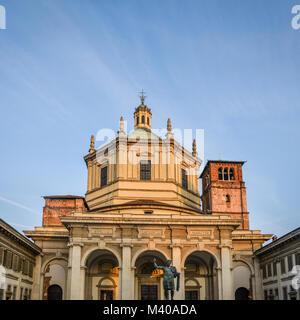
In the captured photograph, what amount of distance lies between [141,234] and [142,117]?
18986 millimetres

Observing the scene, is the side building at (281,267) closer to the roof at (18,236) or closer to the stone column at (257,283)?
the stone column at (257,283)

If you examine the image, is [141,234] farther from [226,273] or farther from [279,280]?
[279,280]

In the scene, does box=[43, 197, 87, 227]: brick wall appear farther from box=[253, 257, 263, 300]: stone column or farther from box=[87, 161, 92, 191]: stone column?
box=[253, 257, 263, 300]: stone column

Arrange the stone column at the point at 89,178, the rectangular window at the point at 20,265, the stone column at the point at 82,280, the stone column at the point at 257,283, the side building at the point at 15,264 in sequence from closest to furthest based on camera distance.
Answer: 1. the side building at the point at 15,264
2. the rectangular window at the point at 20,265
3. the stone column at the point at 82,280
4. the stone column at the point at 257,283
5. the stone column at the point at 89,178

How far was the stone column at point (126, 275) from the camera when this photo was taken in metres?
32.5

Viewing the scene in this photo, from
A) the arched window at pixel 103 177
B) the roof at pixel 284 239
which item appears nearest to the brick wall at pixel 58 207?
the arched window at pixel 103 177

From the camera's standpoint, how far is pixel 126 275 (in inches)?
1307

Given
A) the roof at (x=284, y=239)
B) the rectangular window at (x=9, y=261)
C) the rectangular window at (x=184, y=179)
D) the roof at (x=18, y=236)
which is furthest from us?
the rectangular window at (x=184, y=179)

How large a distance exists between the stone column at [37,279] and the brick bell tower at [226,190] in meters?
20.0

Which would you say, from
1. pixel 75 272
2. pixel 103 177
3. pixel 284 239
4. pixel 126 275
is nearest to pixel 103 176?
pixel 103 177

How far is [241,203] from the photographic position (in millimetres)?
49250

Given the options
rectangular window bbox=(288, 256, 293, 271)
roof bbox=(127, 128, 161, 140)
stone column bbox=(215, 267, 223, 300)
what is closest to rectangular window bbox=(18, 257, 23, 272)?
stone column bbox=(215, 267, 223, 300)

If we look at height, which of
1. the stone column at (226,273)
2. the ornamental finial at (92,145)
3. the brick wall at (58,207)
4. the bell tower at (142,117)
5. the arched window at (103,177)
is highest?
the bell tower at (142,117)
